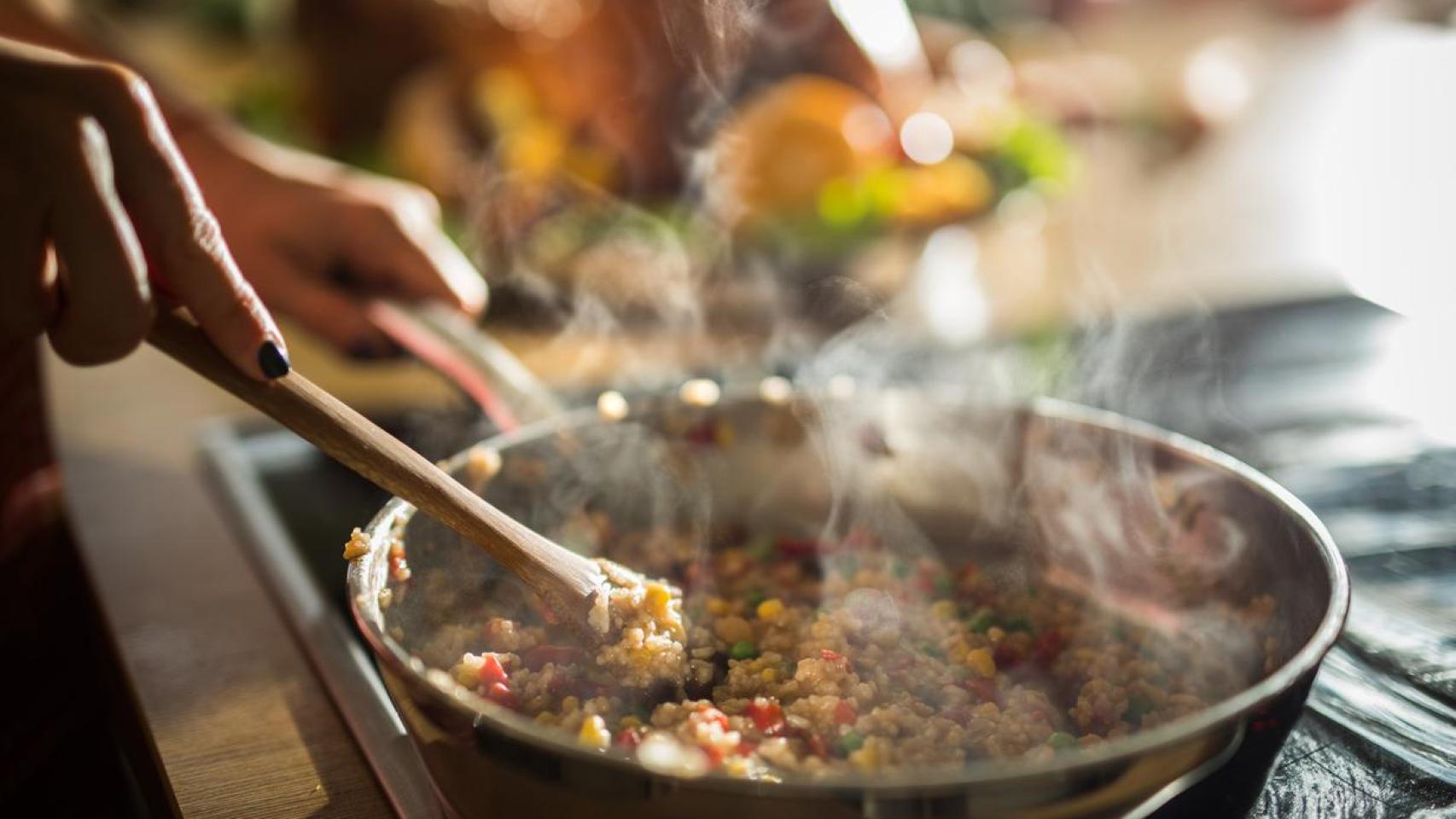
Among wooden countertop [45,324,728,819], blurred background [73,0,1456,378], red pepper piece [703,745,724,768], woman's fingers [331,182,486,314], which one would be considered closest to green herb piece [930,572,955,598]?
red pepper piece [703,745,724,768]

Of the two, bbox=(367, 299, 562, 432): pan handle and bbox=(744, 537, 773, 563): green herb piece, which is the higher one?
bbox=(367, 299, 562, 432): pan handle

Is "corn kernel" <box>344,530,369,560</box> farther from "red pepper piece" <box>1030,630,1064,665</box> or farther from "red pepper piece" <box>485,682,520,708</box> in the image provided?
"red pepper piece" <box>1030,630,1064,665</box>

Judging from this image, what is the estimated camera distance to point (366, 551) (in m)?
0.76

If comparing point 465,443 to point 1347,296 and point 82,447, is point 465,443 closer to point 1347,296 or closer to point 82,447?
point 82,447

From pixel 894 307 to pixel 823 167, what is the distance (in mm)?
303

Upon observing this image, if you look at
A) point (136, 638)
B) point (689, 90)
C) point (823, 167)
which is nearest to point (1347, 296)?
point (823, 167)

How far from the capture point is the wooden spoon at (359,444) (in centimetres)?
80

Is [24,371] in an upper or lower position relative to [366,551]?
lower

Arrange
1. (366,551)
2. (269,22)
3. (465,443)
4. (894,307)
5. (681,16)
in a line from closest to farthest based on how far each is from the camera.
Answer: (366,551) < (465,443) < (894,307) < (681,16) < (269,22)

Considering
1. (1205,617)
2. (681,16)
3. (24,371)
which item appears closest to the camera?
(1205,617)

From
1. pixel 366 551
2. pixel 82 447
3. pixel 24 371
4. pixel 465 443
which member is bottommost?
pixel 82 447

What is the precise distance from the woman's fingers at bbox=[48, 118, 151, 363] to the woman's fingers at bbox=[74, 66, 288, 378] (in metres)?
0.02

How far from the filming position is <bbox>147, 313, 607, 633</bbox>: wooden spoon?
80 centimetres

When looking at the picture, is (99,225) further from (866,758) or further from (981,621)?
(981,621)
